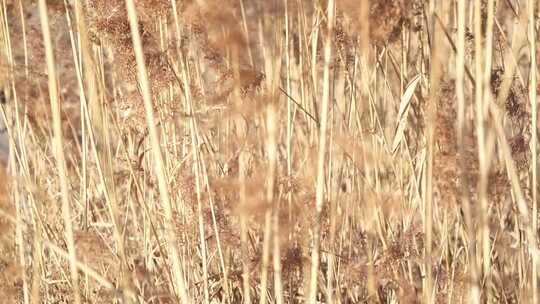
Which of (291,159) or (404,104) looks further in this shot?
(291,159)

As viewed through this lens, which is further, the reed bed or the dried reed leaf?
the dried reed leaf

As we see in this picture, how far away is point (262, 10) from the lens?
1079 mm

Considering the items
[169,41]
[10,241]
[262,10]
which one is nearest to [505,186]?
[262,10]

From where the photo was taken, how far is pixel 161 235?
4.25 feet

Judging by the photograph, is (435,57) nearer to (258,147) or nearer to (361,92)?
(361,92)

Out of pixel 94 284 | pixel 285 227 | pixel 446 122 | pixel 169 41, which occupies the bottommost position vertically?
pixel 94 284

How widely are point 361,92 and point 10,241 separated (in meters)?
0.61

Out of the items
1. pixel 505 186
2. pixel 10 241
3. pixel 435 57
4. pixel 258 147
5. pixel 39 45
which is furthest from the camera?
pixel 39 45

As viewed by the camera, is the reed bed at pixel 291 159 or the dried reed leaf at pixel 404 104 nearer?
the reed bed at pixel 291 159

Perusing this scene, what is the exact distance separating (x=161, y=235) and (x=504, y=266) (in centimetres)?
57

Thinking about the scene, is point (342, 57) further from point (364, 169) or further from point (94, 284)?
point (94, 284)

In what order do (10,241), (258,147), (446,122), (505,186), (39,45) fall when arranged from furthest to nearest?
(39,45), (258,147), (10,241), (505,186), (446,122)

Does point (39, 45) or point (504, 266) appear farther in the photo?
point (39, 45)

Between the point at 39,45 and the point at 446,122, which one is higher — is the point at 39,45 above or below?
above
